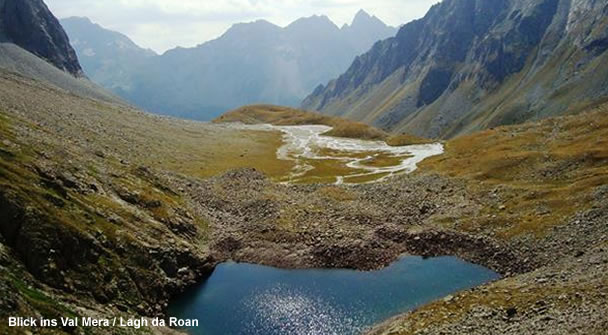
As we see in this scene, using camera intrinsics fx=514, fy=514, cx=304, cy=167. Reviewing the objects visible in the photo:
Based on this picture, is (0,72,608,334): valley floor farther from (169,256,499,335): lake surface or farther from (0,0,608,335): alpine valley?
(169,256,499,335): lake surface

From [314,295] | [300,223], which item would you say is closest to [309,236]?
[300,223]

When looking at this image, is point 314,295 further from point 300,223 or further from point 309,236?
point 300,223

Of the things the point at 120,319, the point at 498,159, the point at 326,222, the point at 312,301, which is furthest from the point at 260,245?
the point at 498,159

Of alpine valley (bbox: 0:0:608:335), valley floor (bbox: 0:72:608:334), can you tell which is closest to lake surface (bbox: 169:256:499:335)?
alpine valley (bbox: 0:0:608:335)

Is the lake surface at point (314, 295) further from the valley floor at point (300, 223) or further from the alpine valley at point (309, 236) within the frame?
the valley floor at point (300, 223)

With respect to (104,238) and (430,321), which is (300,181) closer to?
(104,238)

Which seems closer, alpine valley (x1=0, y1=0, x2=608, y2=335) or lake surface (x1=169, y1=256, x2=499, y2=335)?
alpine valley (x1=0, y1=0, x2=608, y2=335)
